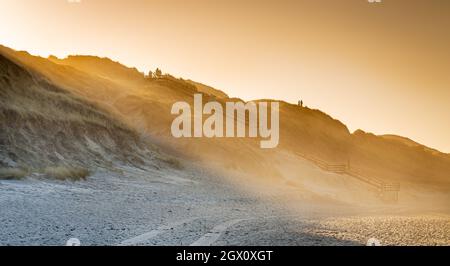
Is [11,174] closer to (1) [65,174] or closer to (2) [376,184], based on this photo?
(1) [65,174]

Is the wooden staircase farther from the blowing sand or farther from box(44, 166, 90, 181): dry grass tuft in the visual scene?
box(44, 166, 90, 181): dry grass tuft

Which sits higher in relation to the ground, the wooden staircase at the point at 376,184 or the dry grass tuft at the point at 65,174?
the dry grass tuft at the point at 65,174

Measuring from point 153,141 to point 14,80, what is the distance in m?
19.4

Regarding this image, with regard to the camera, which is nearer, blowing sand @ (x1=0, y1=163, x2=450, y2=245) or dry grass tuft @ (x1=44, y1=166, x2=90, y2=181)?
blowing sand @ (x1=0, y1=163, x2=450, y2=245)

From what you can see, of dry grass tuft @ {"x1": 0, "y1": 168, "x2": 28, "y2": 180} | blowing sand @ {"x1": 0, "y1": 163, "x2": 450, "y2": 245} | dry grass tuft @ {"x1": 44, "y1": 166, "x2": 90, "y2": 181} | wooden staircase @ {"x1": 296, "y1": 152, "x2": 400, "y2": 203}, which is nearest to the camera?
blowing sand @ {"x1": 0, "y1": 163, "x2": 450, "y2": 245}

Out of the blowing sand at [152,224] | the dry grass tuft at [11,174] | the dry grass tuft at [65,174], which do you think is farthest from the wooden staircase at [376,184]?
the dry grass tuft at [11,174]

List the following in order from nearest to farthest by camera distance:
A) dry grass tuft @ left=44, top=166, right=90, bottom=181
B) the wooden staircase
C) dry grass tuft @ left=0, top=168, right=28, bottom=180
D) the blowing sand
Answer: the blowing sand, dry grass tuft @ left=0, top=168, right=28, bottom=180, dry grass tuft @ left=44, top=166, right=90, bottom=181, the wooden staircase

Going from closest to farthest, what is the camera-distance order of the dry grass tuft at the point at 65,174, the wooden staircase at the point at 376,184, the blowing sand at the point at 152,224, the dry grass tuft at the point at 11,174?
1. the blowing sand at the point at 152,224
2. the dry grass tuft at the point at 11,174
3. the dry grass tuft at the point at 65,174
4. the wooden staircase at the point at 376,184

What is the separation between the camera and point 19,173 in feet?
75.0

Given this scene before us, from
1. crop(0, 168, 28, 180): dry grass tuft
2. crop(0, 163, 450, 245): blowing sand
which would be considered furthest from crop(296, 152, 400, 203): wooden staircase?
crop(0, 168, 28, 180): dry grass tuft

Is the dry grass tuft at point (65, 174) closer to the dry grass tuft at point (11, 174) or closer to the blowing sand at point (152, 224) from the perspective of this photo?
the blowing sand at point (152, 224)

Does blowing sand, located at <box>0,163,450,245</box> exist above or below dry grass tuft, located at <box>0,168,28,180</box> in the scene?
below

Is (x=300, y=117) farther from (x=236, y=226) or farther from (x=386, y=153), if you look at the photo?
(x=236, y=226)
